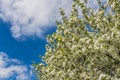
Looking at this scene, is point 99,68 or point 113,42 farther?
point 99,68

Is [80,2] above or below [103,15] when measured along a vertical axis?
above

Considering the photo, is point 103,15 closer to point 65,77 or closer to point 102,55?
point 102,55

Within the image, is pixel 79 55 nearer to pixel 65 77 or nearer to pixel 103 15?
pixel 65 77

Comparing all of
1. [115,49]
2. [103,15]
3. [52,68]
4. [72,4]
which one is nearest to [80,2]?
[72,4]

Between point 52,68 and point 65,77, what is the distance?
2413mm

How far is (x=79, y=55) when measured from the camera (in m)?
16.4

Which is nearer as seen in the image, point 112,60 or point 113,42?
point 113,42

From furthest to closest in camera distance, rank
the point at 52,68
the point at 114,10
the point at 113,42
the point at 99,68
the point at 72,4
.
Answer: the point at 72,4
the point at 52,68
the point at 114,10
the point at 99,68
the point at 113,42

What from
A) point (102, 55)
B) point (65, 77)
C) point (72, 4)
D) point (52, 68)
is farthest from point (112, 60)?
point (72, 4)

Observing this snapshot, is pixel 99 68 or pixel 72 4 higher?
pixel 72 4

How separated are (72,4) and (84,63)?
508 cm

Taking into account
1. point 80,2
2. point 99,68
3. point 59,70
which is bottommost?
point 99,68

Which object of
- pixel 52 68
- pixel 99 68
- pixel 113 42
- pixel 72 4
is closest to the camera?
pixel 113 42

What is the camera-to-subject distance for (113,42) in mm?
15227
